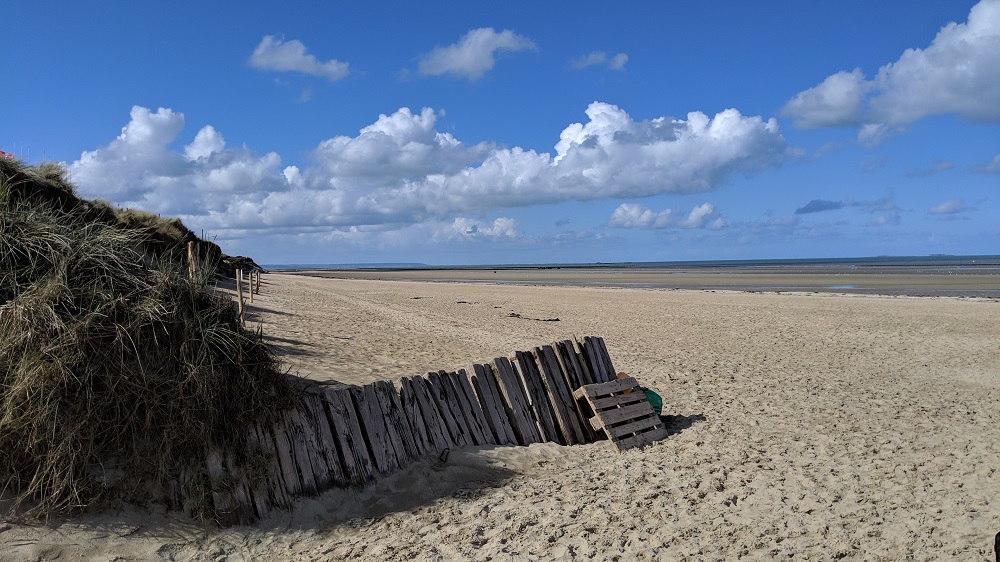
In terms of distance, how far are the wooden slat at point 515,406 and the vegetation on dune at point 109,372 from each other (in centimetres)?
224

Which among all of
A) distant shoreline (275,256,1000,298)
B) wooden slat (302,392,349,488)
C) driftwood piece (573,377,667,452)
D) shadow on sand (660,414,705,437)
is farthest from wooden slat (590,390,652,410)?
distant shoreline (275,256,1000,298)

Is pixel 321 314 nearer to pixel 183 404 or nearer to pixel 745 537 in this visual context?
pixel 183 404

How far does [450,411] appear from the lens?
6359 millimetres

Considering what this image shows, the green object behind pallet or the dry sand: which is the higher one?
the green object behind pallet

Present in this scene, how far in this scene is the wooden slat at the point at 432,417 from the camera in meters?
6.10

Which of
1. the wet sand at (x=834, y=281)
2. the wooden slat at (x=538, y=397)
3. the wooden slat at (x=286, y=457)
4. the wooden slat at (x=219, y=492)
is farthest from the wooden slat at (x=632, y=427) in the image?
the wet sand at (x=834, y=281)

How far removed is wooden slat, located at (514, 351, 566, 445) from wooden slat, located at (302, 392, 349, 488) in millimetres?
2206

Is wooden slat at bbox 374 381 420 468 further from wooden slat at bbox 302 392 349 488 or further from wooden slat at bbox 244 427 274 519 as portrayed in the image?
wooden slat at bbox 244 427 274 519

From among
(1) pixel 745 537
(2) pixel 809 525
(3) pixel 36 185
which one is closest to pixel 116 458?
(1) pixel 745 537

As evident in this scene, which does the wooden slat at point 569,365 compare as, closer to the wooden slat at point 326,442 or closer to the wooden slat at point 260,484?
the wooden slat at point 326,442

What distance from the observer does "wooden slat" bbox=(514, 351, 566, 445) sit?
6953mm

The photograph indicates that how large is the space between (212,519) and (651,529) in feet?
10.1

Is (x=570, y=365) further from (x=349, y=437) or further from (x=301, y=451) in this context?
(x=301, y=451)

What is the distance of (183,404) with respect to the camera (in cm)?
482
